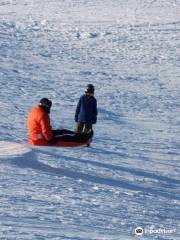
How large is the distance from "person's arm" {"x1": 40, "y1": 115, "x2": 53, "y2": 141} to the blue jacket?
170 centimetres

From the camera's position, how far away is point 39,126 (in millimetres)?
14258

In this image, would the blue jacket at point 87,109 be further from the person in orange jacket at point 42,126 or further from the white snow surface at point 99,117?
the person in orange jacket at point 42,126

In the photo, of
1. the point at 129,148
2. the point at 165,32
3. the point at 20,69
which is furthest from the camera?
the point at 165,32

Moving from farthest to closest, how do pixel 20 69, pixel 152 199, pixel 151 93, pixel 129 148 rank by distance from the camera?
pixel 20 69, pixel 151 93, pixel 129 148, pixel 152 199

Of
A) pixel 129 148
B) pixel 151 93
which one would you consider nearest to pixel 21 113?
pixel 129 148

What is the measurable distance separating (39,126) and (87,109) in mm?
1850

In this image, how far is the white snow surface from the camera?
10.5m

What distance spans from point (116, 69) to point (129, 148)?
32.4 ft

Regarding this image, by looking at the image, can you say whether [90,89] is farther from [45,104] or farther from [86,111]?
[45,104]

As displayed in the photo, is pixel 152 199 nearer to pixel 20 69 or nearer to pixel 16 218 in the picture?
pixel 16 218

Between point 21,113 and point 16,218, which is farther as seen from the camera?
point 21,113

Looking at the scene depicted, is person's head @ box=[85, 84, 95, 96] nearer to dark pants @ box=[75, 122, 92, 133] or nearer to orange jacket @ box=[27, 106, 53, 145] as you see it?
dark pants @ box=[75, 122, 92, 133]

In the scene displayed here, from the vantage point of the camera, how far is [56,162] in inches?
542

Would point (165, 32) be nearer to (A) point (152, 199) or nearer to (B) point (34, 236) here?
(A) point (152, 199)
